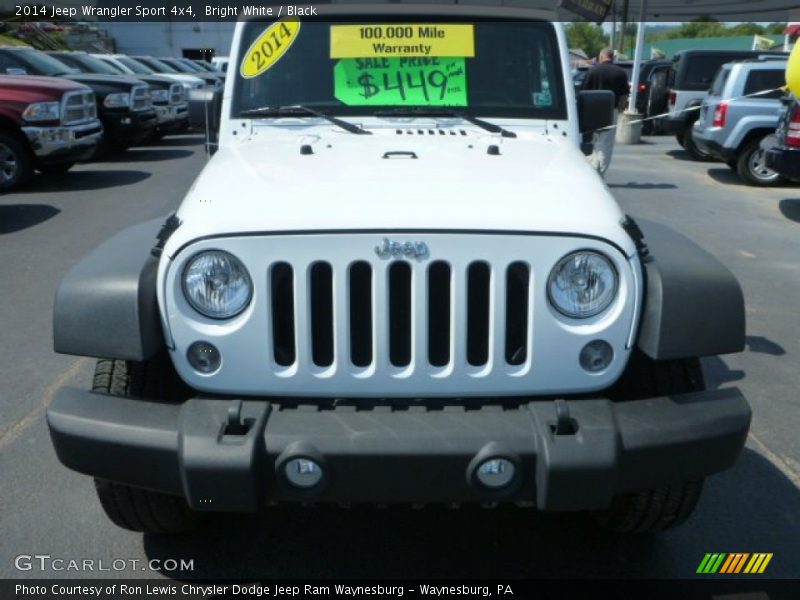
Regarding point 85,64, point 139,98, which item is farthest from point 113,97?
point 85,64

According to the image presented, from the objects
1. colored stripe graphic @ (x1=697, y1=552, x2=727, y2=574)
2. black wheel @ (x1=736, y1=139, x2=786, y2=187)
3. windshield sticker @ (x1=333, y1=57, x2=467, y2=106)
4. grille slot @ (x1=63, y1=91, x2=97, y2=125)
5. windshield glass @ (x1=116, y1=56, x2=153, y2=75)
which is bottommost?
black wheel @ (x1=736, y1=139, x2=786, y2=187)

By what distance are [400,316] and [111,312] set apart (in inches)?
32.3

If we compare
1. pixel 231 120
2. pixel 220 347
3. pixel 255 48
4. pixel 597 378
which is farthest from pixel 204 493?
pixel 255 48

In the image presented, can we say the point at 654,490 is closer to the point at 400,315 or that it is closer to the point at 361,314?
the point at 400,315

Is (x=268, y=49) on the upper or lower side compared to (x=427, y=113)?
upper

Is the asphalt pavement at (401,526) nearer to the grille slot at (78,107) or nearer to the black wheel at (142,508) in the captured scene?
the black wheel at (142,508)

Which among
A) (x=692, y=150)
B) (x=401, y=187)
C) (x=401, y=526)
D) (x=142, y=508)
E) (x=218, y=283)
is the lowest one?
(x=692, y=150)

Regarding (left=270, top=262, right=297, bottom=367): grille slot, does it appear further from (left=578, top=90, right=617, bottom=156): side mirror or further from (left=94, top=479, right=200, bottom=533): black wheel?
(left=578, top=90, right=617, bottom=156): side mirror

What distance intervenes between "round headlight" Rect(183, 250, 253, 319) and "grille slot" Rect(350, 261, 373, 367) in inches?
11.6

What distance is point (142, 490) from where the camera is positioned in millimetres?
2828

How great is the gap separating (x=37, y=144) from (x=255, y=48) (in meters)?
7.76

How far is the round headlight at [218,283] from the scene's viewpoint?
8.11 feet

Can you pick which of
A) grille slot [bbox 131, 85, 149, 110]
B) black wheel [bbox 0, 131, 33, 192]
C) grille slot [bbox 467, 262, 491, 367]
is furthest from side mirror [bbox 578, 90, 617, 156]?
grille slot [bbox 131, 85, 149, 110]

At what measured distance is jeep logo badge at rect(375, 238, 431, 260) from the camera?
2.41 metres
